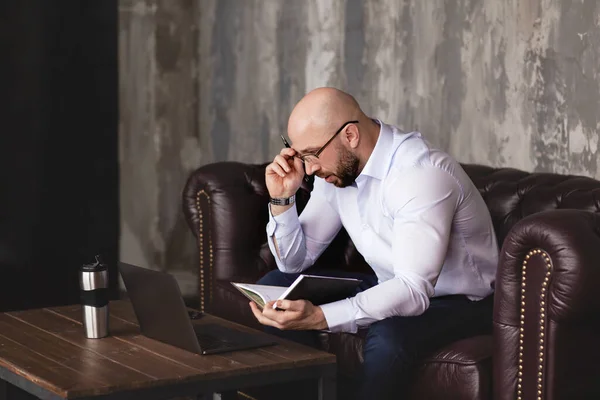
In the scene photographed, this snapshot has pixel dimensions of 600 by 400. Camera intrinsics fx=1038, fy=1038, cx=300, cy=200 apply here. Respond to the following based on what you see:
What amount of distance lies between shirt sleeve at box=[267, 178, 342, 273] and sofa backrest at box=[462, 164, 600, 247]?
0.53 metres

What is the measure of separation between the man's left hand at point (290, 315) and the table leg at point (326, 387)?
24cm

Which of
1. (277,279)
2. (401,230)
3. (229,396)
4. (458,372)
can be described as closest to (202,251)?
(277,279)

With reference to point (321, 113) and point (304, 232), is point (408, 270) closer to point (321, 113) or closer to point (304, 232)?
point (321, 113)

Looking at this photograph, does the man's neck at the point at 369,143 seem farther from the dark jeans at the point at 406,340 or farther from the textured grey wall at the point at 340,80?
the textured grey wall at the point at 340,80

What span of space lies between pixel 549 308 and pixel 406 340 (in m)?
0.43

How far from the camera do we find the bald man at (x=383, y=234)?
2.86 m

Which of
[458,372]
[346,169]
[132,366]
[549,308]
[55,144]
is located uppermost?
[346,169]

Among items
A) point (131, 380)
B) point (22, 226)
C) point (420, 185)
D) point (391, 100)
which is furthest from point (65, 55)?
point (131, 380)

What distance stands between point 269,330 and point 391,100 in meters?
1.64

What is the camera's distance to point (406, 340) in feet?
9.30

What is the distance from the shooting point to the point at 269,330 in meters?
3.25

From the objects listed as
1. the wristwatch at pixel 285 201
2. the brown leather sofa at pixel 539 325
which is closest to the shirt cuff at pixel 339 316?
the brown leather sofa at pixel 539 325

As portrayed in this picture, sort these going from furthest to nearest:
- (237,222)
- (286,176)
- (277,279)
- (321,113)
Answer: (237,222)
(277,279)
(286,176)
(321,113)

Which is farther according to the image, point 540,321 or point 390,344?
point 390,344
